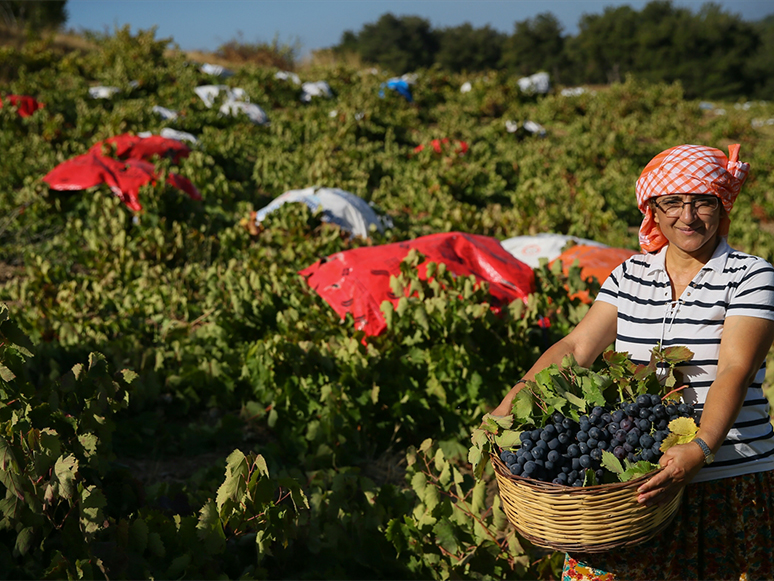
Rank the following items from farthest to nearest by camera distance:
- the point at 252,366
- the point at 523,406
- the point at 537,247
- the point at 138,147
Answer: the point at 138,147, the point at 537,247, the point at 252,366, the point at 523,406

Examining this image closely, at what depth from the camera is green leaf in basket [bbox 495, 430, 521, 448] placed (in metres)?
1.52

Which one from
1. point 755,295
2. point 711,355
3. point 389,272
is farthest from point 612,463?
point 389,272

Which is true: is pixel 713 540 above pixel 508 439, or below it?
below

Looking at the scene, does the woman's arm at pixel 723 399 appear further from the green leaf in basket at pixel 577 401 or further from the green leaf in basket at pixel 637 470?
the green leaf in basket at pixel 577 401

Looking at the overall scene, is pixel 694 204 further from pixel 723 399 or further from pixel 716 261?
pixel 723 399

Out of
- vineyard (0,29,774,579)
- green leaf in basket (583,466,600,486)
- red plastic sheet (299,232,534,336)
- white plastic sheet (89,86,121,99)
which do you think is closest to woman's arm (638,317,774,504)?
green leaf in basket (583,466,600,486)

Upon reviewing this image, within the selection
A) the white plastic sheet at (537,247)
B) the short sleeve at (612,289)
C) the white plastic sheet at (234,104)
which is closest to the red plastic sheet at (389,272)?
the white plastic sheet at (537,247)

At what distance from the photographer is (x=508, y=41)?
4141cm

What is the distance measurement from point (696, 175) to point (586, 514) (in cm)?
87

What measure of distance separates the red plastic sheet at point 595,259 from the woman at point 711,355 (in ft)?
8.57

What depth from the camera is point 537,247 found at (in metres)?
5.12

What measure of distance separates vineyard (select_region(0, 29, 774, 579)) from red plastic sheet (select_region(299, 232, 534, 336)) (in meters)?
0.10

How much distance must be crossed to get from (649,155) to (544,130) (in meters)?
2.12

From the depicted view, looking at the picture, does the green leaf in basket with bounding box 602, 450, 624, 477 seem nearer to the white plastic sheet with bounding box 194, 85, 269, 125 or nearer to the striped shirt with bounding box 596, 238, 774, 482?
the striped shirt with bounding box 596, 238, 774, 482
